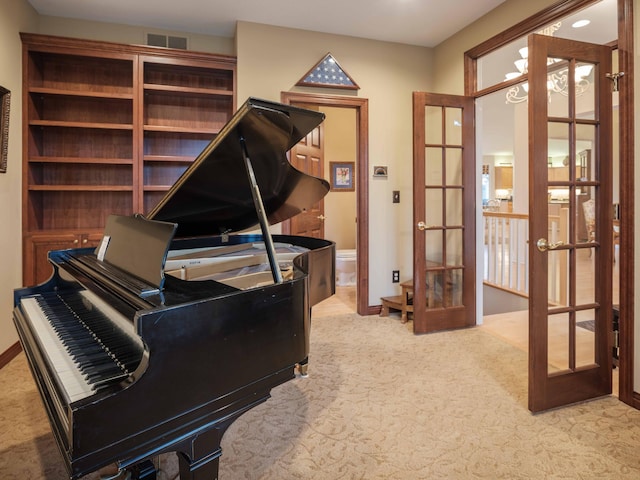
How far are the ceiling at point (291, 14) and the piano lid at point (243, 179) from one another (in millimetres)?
1813

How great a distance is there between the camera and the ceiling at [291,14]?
3.04 metres

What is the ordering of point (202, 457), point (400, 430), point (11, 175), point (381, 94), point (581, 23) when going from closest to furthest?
point (202, 457), point (400, 430), point (581, 23), point (11, 175), point (381, 94)

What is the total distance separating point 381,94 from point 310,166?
4.19ft

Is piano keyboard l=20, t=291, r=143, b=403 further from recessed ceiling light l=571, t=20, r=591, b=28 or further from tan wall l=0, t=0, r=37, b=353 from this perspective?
recessed ceiling light l=571, t=20, r=591, b=28

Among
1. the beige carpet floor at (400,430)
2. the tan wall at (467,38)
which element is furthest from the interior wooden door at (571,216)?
the tan wall at (467,38)

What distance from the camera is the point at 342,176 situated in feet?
19.8

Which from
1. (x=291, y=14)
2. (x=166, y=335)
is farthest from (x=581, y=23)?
(x=166, y=335)

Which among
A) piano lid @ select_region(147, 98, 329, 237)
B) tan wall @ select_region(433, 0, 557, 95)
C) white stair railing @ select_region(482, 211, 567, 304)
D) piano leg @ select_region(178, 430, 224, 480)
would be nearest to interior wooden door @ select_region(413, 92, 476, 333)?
tan wall @ select_region(433, 0, 557, 95)

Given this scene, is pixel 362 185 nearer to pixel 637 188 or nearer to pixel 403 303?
pixel 403 303

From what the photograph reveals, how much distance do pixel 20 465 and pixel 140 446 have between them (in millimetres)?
1224

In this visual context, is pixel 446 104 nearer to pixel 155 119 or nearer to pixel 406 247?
pixel 406 247

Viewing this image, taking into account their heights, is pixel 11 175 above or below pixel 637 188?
above

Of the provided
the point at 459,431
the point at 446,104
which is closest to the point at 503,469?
the point at 459,431

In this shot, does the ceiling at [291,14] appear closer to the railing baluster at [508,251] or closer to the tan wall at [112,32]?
the tan wall at [112,32]
